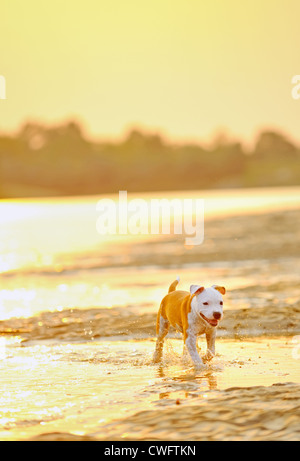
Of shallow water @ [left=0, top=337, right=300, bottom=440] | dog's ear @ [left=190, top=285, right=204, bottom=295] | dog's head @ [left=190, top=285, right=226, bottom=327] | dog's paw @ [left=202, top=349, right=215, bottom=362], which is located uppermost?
dog's ear @ [left=190, top=285, right=204, bottom=295]

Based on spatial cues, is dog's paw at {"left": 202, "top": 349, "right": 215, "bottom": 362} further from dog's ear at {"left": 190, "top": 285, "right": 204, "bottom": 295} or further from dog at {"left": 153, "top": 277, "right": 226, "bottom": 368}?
dog's ear at {"left": 190, "top": 285, "right": 204, "bottom": 295}

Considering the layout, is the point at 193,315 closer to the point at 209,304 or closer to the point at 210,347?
the point at 209,304

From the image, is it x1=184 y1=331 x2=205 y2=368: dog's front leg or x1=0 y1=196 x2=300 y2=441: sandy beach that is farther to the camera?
x1=184 y1=331 x2=205 y2=368: dog's front leg

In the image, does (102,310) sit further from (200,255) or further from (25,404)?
(200,255)

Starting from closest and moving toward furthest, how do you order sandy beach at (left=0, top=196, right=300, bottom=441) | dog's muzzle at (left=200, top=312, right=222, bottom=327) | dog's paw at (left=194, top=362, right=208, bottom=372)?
1. sandy beach at (left=0, top=196, right=300, bottom=441)
2. dog's muzzle at (left=200, top=312, right=222, bottom=327)
3. dog's paw at (left=194, top=362, right=208, bottom=372)

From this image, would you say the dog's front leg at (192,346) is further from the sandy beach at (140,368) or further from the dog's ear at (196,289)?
A: the dog's ear at (196,289)

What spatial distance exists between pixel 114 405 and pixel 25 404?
3.16 feet

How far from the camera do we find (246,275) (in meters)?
21.5

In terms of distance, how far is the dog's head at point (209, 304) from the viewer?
31.6 feet

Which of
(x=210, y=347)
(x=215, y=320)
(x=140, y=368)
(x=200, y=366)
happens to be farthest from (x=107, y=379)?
(x=210, y=347)

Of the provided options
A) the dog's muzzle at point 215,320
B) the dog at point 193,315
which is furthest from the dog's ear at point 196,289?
the dog's muzzle at point 215,320

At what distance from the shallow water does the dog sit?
182 millimetres

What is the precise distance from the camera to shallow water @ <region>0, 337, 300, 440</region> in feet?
25.7

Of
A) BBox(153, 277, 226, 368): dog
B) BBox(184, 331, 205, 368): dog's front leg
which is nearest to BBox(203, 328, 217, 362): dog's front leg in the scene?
BBox(153, 277, 226, 368): dog
